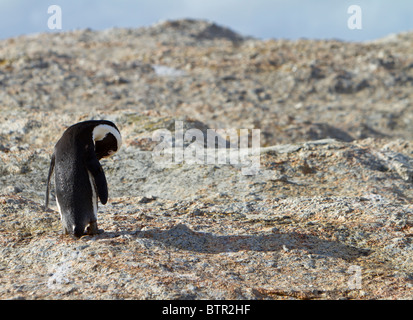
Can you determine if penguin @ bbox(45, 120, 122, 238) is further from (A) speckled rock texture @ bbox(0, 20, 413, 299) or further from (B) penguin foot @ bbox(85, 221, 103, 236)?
(A) speckled rock texture @ bbox(0, 20, 413, 299)

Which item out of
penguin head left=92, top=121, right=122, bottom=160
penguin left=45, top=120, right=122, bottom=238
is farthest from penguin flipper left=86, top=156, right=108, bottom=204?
penguin head left=92, top=121, right=122, bottom=160

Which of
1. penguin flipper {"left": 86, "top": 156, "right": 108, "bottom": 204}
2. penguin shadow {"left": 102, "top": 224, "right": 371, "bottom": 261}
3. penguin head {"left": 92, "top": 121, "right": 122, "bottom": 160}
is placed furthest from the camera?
penguin head {"left": 92, "top": 121, "right": 122, "bottom": 160}

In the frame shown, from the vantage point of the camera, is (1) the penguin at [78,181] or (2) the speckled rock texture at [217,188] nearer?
(2) the speckled rock texture at [217,188]

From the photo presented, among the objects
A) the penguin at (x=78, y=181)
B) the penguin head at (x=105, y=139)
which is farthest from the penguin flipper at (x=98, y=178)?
the penguin head at (x=105, y=139)

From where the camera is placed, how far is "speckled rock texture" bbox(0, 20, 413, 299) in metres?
5.70

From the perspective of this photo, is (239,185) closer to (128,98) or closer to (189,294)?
(189,294)

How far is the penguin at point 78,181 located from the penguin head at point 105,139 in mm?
175

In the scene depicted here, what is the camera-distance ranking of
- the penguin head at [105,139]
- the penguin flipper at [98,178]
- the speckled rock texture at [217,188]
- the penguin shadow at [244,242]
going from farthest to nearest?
the penguin head at [105,139]
the penguin flipper at [98,178]
the penguin shadow at [244,242]
the speckled rock texture at [217,188]

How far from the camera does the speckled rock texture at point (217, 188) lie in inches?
224

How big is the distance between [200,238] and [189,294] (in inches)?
60.9

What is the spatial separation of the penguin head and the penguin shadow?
1251 mm

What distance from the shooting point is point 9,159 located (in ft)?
32.4

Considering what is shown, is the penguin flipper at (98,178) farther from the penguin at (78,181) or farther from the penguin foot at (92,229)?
the penguin foot at (92,229)

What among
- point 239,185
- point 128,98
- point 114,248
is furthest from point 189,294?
point 128,98
